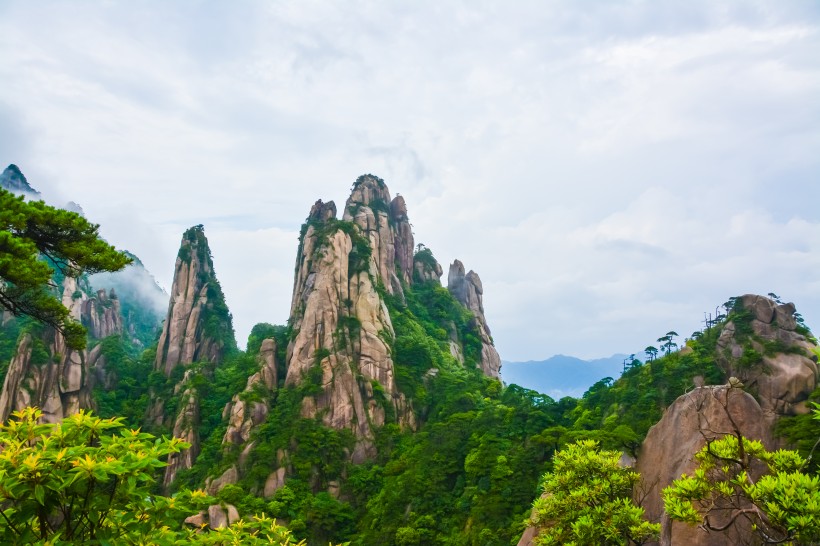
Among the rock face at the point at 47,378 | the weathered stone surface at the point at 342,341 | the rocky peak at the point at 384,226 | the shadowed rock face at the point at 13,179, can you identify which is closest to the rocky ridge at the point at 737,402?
the weathered stone surface at the point at 342,341

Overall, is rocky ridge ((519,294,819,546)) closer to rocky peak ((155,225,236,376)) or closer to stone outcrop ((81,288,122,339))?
rocky peak ((155,225,236,376))

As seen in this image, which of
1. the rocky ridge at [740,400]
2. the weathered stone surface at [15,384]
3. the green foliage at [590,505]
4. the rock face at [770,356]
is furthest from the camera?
the weathered stone surface at [15,384]

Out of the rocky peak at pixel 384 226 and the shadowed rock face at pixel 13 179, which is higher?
the shadowed rock face at pixel 13 179

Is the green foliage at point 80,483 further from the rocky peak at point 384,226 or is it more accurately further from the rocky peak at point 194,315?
the rocky peak at point 194,315

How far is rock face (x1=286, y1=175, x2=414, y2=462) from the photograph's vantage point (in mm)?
44719

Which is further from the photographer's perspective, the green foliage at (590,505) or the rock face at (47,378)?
the rock face at (47,378)

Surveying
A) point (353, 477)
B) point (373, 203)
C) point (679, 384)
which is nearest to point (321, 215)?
point (373, 203)

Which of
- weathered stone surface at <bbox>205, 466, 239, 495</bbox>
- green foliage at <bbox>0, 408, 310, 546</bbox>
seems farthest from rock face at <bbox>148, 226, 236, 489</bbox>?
green foliage at <bbox>0, 408, 310, 546</bbox>

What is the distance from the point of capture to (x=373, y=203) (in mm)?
67500

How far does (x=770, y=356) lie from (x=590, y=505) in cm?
1738

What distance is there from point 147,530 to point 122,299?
11301cm

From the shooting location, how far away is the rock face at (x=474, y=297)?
70250 millimetres

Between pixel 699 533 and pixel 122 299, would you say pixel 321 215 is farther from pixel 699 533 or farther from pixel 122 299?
pixel 122 299

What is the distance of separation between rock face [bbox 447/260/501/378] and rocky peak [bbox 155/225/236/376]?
3078cm
